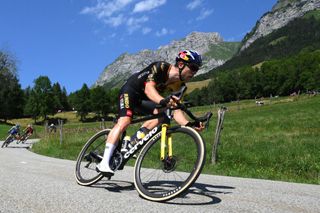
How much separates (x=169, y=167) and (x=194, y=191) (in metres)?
0.62

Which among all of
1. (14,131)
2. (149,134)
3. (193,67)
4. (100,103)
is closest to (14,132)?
(14,131)

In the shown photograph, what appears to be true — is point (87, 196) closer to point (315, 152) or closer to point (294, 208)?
point (294, 208)

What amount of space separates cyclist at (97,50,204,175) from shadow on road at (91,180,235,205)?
18.7 inches

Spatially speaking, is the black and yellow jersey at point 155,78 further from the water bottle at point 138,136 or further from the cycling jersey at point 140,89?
the water bottle at point 138,136

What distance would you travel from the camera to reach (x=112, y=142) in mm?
5570

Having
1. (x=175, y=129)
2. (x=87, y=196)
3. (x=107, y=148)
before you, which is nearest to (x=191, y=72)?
(x=175, y=129)

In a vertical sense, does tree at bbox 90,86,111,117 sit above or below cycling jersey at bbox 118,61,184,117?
above

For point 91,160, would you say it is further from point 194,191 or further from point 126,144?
point 194,191

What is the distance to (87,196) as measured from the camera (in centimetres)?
480

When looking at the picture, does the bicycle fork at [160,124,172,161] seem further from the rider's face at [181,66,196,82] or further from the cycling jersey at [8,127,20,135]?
the cycling jersey at [8,127,20,135]

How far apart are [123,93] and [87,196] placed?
165 cm

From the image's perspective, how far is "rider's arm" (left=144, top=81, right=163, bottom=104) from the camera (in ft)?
16.9

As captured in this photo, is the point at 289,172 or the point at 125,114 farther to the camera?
the point at 289,172

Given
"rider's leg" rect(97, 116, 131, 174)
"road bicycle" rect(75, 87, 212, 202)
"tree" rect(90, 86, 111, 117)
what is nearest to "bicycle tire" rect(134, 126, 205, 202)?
"road bicycle" rect(75, 87, 212, 202)
